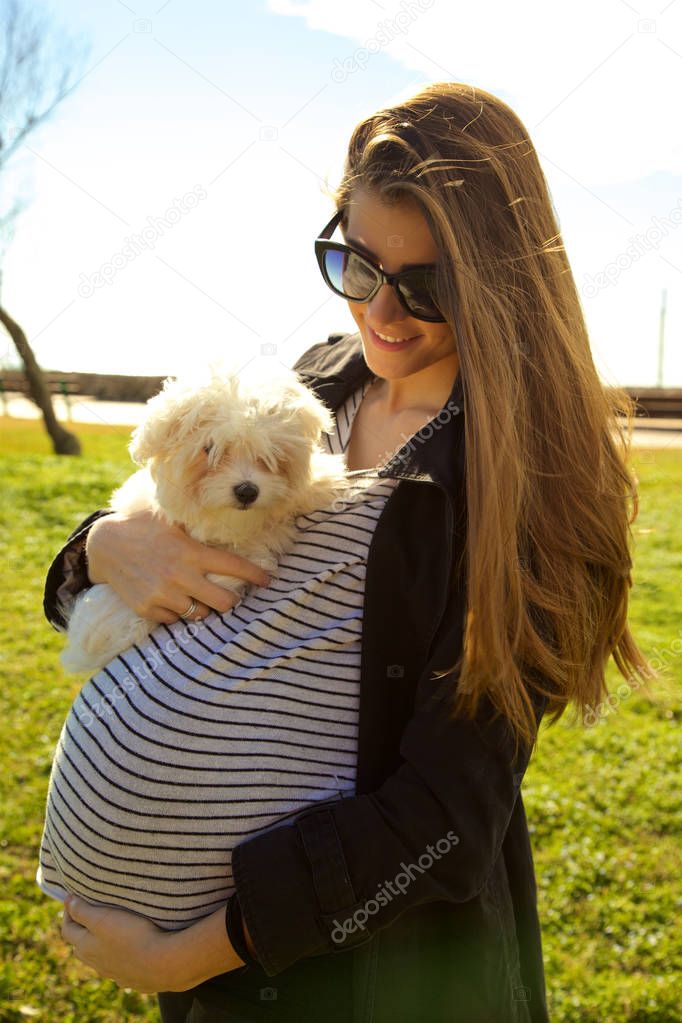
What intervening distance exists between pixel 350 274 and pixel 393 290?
18cm

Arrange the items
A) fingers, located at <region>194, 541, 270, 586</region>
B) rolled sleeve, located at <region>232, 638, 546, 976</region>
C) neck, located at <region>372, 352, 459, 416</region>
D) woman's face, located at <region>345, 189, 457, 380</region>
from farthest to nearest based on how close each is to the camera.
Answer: neck, located at <region>372, 352, 459, 416</region>
fingers, located at <region>194, 541, 270, 586</region>
woman's face, located at <region>345, 189, 457, 380</region>
rolled sleeve, located at <region>232, 638, 546, 976</region>

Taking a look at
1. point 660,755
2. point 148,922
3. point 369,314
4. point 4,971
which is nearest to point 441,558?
point 369,314

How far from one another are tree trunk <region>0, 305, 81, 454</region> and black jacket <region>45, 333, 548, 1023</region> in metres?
12.4

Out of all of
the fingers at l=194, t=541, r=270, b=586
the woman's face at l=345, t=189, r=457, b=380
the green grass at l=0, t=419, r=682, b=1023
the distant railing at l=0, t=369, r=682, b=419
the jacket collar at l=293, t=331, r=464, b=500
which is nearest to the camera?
the jacket collar at l=293, t=331, r=464, b=500

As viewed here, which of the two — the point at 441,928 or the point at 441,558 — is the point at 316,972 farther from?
the point at 441,558

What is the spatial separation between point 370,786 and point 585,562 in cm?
67

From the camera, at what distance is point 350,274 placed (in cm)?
207

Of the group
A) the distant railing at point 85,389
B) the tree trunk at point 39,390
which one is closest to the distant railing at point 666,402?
the distant railing at point 85,389

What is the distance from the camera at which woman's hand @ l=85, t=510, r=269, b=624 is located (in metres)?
2.08

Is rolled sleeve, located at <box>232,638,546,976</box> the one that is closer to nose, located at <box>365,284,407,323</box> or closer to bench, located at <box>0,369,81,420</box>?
nose, located at <box>365,284,407,323</box>

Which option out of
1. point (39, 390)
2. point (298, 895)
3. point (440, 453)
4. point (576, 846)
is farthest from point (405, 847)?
point (39, 390)

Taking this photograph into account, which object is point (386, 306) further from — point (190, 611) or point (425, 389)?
point (190, 611)

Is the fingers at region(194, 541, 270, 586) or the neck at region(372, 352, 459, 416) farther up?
the neck at region(372, 352, 459, 416)

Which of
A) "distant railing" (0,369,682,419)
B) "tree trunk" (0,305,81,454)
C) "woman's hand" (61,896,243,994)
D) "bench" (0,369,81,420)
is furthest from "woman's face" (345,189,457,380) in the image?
"bench" (0,369,81,420)
